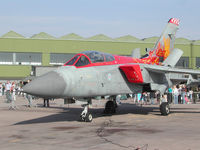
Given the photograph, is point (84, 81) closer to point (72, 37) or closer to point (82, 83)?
point (82, 83)

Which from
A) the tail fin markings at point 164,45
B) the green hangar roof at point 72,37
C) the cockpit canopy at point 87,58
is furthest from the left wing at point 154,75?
the green hangar roof at point 72,37

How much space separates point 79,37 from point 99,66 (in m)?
52.4

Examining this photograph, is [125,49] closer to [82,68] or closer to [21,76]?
[21,76]

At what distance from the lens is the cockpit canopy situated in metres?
13.0

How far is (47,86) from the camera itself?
436 inches

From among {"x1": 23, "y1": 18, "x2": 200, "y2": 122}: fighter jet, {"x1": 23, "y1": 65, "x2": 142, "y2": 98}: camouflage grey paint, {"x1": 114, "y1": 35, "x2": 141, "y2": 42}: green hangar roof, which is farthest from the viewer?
{"x1": 114, "y1": 35, "x2": 141, "y2": 42}: green hangar roof

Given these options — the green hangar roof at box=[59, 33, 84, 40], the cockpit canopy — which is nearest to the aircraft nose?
the cockpit canopy

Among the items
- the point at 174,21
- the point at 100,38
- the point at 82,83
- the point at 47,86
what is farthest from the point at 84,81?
the point at 100,38

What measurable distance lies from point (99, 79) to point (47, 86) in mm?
3013

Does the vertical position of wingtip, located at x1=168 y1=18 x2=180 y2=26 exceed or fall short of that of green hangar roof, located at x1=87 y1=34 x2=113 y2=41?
it falls short

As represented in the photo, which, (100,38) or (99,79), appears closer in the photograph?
(99,79)

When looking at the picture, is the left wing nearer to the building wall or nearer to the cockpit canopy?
the cockpit canopy

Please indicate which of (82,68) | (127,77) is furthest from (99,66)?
(127,77)

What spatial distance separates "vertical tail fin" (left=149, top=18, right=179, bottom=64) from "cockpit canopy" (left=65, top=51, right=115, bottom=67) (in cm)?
627
